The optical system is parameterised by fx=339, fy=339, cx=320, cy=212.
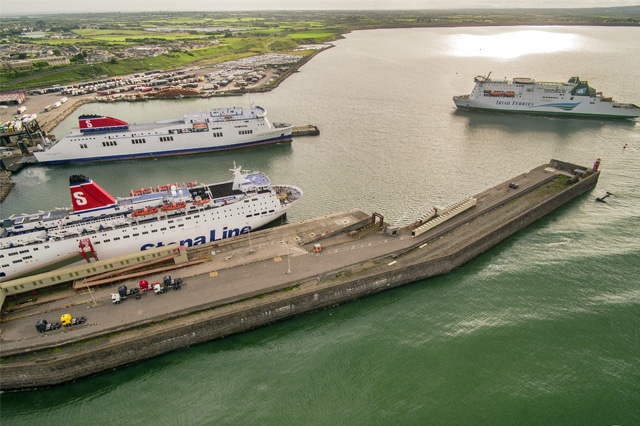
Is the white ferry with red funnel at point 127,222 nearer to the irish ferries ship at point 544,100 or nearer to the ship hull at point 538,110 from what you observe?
the ship hull at point 538,110

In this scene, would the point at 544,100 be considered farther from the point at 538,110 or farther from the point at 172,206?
the point at 172,206

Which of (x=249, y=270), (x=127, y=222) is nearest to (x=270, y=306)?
A: (x=249, y=270)

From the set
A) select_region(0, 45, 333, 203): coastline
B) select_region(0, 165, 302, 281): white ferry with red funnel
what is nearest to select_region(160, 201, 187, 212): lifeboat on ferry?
select_region(0, 165, 302, 281): white ferry with red funnel

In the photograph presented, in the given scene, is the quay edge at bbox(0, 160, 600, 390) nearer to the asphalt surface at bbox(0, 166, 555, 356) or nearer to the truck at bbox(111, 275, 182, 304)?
the asphalt surface at bbox(0, 166, 555, 356)

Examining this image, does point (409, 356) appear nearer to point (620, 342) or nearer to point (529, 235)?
point (620, 342)

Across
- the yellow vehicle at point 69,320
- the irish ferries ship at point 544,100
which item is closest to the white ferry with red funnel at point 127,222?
the yellow vehicle at point 69,320

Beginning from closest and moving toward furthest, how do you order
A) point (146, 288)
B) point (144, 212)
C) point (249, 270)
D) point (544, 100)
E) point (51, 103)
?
point (146, 288) < point (249, 270) < point (144, 212) < point (544, 100) < point (51, 103)

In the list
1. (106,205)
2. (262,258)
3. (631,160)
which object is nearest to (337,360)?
(262,258)
